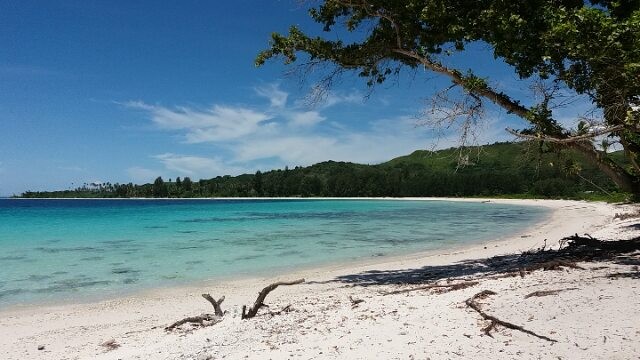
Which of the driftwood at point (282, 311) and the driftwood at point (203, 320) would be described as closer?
the driftwood at point (203, 320)

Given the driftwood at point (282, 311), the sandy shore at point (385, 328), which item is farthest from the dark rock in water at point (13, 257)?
the driftwood at point (282, 311)

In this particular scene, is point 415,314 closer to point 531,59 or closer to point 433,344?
point 433,344

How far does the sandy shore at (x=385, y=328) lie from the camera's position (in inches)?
174

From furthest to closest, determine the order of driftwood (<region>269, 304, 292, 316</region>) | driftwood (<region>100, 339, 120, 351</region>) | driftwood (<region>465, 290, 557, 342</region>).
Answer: driftwood (<region>269, 304, 292, 316</region>) < driftwood (<region>100, 339, 120, 351</region>) < driftwood (<region>465, 290, 557, 342</region>)

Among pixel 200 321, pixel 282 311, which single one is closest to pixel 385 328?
pixel 282 311

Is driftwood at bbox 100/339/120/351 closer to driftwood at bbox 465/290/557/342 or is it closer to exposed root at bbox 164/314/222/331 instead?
exposed root at bbox 164/314/222/331

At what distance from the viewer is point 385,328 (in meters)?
5.21

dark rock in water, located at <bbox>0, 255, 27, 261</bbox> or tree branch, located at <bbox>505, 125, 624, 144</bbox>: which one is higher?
tree branch, located at <bbox>505, 125, 624, 144</bbox>

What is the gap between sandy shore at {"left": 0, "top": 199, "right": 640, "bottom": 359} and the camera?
4.43m

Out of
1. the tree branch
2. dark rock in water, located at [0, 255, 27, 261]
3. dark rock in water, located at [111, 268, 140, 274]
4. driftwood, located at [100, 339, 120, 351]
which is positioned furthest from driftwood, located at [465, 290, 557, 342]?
dark rock in water, located at [0, 255, 27, 261]

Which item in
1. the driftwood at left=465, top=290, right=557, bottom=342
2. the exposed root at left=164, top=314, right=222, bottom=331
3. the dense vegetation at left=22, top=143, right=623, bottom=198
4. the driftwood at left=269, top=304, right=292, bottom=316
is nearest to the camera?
the driftwood at left=465, top=290, right=557, bottom=342

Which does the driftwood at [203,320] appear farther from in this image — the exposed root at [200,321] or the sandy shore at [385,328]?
the sandy shore at [385,328]

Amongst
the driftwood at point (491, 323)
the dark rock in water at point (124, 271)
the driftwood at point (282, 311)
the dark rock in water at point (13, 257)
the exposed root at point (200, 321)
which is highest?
the driftwood at point (491, 323)

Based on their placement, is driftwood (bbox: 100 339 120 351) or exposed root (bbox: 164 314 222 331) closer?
driftwood (bbox: 100 339 120 351)
